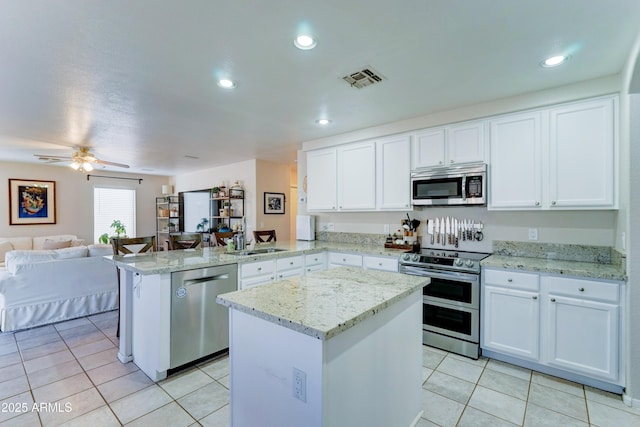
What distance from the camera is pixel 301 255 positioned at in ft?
12.0

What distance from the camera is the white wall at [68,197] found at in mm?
6203

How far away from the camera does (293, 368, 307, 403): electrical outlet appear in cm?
121

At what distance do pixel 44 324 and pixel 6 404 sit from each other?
6.07 feet

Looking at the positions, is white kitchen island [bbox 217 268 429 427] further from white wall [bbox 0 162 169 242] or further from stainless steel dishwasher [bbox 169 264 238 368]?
white wall [bbox 0 162 169 242]

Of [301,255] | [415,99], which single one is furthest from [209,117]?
[415,99]

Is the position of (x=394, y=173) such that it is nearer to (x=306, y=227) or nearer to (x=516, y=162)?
(x=516, y=162)

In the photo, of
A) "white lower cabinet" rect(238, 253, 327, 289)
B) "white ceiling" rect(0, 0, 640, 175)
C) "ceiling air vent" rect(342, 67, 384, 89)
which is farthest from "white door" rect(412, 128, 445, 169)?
"white lower cabinet" rect(238, 253, 327, 289)

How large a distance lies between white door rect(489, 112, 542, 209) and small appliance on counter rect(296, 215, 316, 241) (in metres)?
2.56

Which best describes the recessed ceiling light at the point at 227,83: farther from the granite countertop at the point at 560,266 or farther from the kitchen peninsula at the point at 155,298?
the granite countertop at the point at 560,266

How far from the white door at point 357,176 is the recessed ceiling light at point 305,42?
2086 mm

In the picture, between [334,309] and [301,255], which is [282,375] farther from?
[301,255]

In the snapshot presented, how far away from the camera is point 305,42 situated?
1974 millimetres

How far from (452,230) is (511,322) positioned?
1188 millimetres

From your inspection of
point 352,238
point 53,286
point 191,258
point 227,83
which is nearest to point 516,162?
point 352,238
